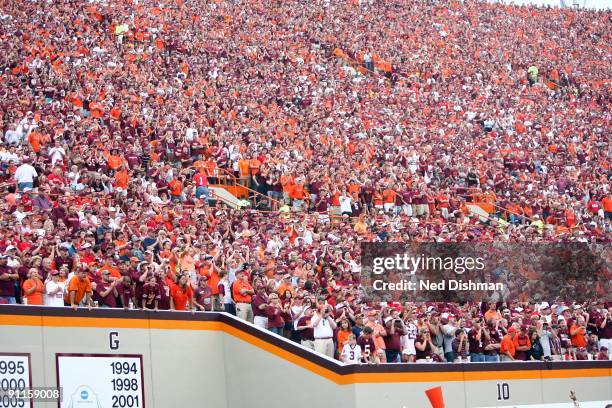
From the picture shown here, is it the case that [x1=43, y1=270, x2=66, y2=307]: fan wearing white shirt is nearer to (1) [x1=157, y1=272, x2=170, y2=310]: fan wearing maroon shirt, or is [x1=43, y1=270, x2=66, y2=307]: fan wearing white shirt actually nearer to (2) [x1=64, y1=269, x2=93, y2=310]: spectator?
(2) [x1=64, y1=269, x2=93, y2=310]: spectator

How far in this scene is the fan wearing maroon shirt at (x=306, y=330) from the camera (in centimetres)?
2039

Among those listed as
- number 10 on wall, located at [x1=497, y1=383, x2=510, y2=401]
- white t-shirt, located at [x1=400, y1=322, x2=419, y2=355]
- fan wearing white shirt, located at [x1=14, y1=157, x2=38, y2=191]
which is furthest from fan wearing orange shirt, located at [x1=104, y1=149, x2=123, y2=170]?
number 10 on wall, located at [x1=497, y1=383, x2=510, y2=401]

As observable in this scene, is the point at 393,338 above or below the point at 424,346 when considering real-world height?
above

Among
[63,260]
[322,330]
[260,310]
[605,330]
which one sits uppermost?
[63,260]

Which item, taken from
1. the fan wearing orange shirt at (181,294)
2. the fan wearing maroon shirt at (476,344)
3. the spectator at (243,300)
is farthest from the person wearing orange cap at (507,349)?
the fan wearing orange shirt at (181,294)

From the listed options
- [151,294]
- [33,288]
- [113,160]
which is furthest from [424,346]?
[113,160]

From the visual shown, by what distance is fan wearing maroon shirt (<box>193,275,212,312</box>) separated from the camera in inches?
818

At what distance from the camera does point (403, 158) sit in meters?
36.8

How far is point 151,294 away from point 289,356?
8.38ft

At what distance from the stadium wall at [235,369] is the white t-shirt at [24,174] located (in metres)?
6.09

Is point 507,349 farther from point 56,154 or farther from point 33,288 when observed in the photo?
point 56,154

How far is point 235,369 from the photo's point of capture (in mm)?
20797

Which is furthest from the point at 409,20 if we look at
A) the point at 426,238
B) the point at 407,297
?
the point at 407,297

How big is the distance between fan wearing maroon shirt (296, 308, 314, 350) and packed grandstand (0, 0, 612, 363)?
0.23 feet
